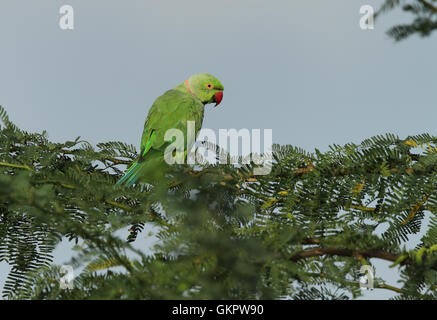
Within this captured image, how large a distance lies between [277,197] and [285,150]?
1.06 ft

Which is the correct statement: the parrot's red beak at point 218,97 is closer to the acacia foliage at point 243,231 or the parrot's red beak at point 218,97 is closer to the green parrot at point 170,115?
the green parrot at point 170,115

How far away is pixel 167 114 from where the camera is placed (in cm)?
514

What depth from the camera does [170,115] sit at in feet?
16.9

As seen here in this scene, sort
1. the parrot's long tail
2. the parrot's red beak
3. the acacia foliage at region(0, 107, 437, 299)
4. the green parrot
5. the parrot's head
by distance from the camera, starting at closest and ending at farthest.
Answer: the acacia foliage at region(0, 107, 437, 299) → the parrot's long tail → the green parrot → the parrot's head → the parrot's red beak

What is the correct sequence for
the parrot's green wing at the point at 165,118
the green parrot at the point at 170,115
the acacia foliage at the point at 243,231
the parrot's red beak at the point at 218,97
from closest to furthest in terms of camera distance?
1. the acacia foliage at the point at 243,231
2. the green parrot at the point at 170,115
3. the parrot's green wing at the point at 165,118
4. the parrot's red beak at the point at 218,97

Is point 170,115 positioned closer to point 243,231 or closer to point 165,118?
point 165,118

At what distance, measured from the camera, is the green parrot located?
3099 millimetres

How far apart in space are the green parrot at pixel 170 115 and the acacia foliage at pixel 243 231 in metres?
0.66

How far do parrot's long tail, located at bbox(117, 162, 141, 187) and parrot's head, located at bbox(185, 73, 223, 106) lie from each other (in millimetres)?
3517

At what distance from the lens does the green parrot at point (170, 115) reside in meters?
3.10

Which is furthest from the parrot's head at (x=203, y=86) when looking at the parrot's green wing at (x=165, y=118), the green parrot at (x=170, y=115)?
the parrot's green wing at (x=165, y=118)

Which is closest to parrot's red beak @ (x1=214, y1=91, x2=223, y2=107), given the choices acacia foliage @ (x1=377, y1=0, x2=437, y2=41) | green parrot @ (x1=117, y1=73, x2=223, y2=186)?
green parrot @ (x1=117, y1=73, x2=223, y2=186)

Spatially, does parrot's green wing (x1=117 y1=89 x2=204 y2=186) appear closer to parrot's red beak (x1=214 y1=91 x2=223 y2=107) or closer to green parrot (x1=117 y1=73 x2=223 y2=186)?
green parrot (x1=117 y1=73 x2=223 y2=186)

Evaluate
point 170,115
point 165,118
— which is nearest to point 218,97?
point 170,115
